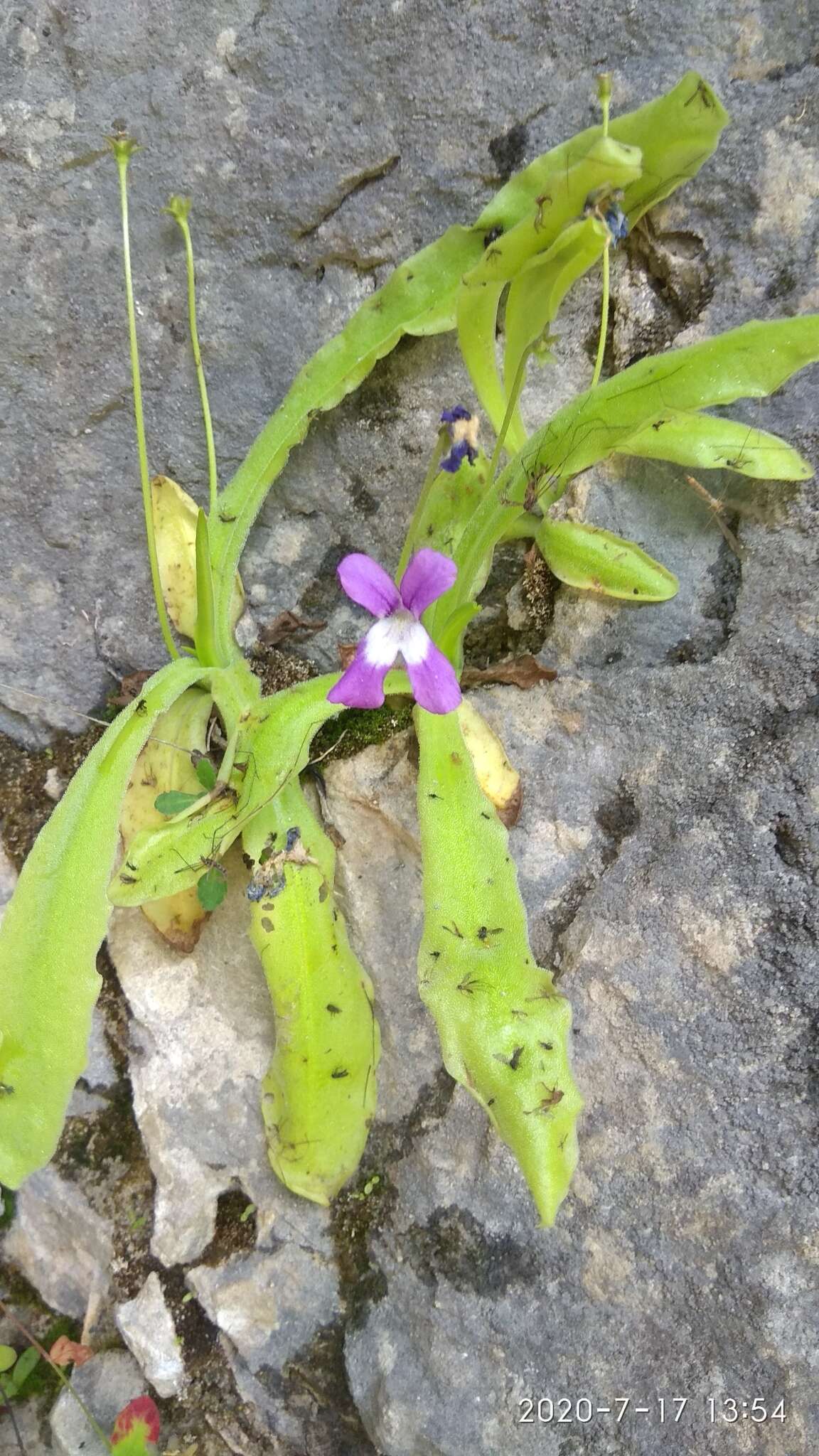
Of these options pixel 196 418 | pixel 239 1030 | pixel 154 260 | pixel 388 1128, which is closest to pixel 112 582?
pixel 196 418

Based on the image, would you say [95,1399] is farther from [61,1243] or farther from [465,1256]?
[465,1256]

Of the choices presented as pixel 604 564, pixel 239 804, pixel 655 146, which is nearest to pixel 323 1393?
pixel 239 804

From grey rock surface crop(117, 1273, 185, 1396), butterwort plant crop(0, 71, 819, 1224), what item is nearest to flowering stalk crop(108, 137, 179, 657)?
butterwort plant crop(0, 71, 819, 1224)

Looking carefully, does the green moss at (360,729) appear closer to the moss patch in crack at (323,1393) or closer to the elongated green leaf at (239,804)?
the elongated green leaf at (239,804)

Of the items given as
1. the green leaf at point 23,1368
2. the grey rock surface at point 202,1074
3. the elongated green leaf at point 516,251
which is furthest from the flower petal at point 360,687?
the green leaf at point 23,1368

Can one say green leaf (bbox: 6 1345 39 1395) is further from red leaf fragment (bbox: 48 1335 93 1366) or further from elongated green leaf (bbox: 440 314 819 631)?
elongated green leaf (bbox: 440 314 819 631)

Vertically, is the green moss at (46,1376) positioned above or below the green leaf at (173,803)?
below
